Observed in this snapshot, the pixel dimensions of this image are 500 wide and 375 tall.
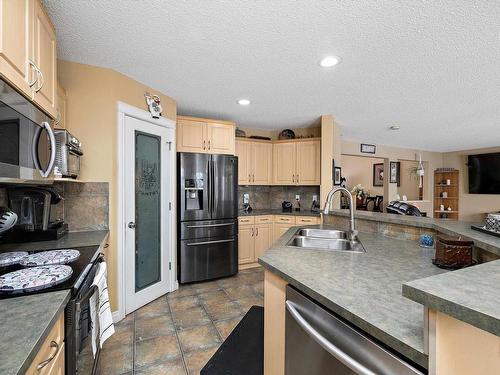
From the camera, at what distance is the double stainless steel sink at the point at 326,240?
177 cm

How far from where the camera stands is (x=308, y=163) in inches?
164

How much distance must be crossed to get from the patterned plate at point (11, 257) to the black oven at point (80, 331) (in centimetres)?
43

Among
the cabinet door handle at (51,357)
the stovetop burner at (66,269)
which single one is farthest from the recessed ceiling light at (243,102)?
the cabinet door handle at (51,357)

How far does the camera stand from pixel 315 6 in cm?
142

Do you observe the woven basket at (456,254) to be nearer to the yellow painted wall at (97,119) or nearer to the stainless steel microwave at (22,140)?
the stainless steel microwave at (22,140)

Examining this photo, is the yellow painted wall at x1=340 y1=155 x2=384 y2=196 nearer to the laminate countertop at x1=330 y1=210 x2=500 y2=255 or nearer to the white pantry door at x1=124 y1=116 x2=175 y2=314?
the laminate countertop at x1=330 y1=210 x2=500 y2=255

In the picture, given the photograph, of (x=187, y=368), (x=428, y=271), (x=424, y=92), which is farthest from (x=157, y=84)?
(x=424, y=92)

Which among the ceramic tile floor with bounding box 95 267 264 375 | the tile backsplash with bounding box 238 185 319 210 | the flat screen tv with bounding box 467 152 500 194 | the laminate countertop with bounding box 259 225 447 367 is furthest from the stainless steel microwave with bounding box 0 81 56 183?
the flat screen tv with bounding box 467 152 500 194

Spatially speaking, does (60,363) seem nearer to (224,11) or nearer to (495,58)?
(224,11)

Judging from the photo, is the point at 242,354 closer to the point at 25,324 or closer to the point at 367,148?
the point at 25,324

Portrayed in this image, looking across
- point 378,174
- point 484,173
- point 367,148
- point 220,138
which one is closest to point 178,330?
point 220,138

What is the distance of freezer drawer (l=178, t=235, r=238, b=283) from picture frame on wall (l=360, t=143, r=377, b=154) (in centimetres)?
391

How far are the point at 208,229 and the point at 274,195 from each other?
6.31 feet

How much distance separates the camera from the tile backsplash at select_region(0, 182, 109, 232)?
2133mm
